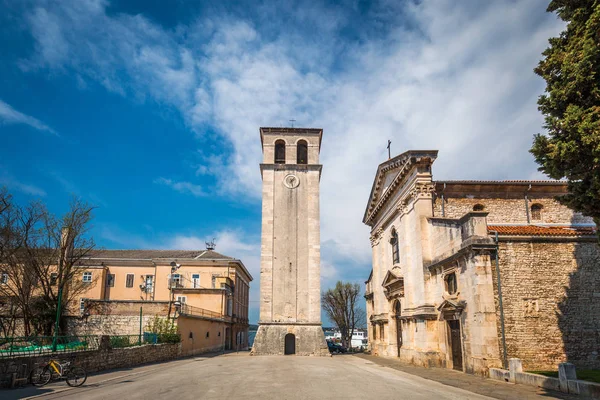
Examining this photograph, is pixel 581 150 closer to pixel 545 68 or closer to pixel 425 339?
pixel 545 68

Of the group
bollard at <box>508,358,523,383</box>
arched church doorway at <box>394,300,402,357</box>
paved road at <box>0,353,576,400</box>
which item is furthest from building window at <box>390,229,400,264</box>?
bollard at <box>508,358,523,383</box>

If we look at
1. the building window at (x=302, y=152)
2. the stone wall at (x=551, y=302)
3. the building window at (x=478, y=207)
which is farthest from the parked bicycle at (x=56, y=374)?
the building window at (x=302, y=152)

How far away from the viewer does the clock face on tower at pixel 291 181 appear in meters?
37.9

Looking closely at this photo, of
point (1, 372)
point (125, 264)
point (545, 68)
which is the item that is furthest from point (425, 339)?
point (125, 264)

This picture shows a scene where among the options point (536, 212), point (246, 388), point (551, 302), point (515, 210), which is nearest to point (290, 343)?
point (515, 210)

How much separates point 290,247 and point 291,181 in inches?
234

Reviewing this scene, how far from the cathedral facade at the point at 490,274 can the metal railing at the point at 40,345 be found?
16.0 m

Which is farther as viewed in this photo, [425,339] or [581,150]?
[425,339]

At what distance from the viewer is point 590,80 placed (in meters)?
9.88

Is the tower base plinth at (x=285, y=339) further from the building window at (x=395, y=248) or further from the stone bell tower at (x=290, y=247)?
the building window at (x=395, y=248)

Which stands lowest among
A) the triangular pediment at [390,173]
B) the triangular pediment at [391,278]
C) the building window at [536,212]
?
the triangular pediment at [391,278]

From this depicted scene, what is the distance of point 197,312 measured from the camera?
35719mm

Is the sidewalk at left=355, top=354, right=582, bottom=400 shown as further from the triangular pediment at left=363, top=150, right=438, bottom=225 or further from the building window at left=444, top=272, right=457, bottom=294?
the triangular pediment at left=363, top=150, right=438, bottom=225

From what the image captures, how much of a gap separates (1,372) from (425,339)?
728 inches
